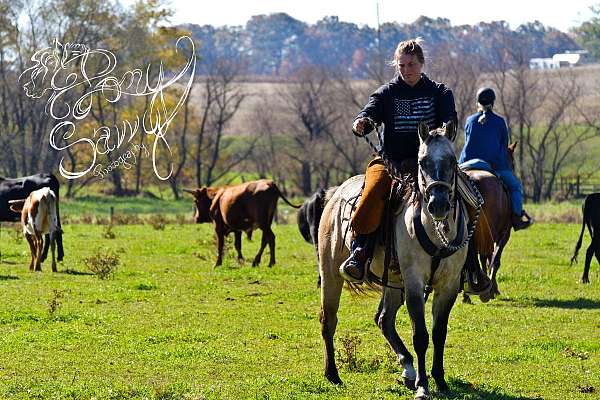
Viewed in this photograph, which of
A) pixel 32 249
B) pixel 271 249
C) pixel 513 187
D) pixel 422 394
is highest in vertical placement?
pixel 513 187

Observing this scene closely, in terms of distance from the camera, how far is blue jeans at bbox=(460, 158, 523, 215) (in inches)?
594

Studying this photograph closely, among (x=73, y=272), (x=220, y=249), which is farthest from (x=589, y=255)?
(x=73, y=272)

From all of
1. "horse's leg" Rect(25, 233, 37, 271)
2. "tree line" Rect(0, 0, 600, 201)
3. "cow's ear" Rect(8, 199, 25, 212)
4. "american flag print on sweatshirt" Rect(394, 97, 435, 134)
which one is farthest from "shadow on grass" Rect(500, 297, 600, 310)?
"tree line" Rect(0, 0, 600, 201)

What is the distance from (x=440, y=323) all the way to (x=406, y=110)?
1.75 meters

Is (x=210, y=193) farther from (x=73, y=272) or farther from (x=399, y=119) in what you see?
(x=399, y=119)

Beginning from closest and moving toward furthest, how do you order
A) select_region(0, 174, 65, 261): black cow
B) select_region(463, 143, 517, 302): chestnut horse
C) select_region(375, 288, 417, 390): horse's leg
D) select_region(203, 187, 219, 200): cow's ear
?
select_region(375, 288, 417, 390): horse's leg, select_region(463, 143, 517, 302): chestnut horse, select_region(203, 187, 219, 200): cow's ear, select_region(0, 174, 65, 261): black cow

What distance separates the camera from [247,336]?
1228 cm

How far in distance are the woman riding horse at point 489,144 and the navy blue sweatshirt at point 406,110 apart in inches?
244

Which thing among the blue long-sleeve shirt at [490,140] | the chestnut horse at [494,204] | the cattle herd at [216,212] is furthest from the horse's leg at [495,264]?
the cattle herd at [216,212]

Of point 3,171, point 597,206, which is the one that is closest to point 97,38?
point 3,171

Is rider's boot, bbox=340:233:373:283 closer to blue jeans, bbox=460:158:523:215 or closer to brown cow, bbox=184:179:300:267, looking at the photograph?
blue jeans, bbox=460:158:523:215

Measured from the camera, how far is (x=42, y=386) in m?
8.98

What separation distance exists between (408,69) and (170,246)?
17.1 meters

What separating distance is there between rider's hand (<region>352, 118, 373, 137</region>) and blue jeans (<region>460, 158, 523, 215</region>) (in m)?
6.48
